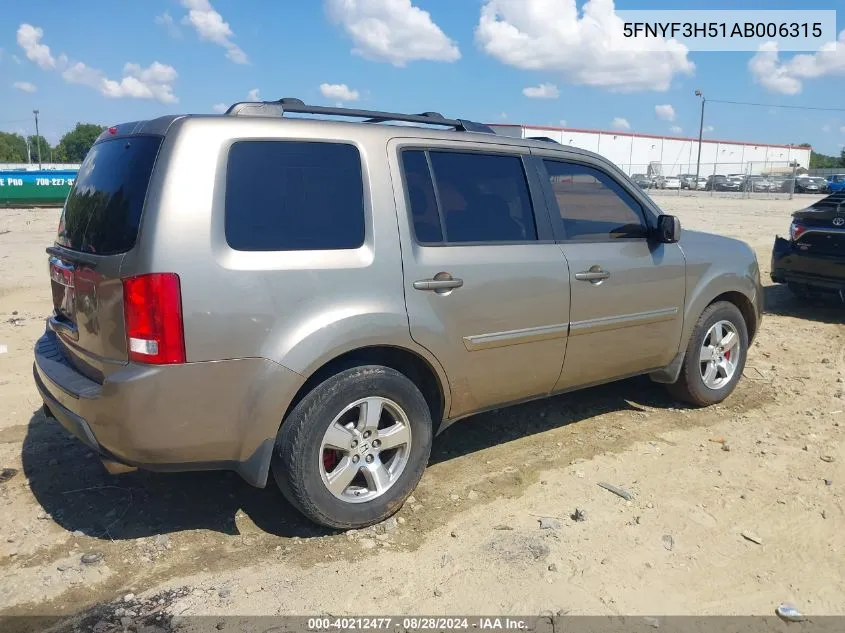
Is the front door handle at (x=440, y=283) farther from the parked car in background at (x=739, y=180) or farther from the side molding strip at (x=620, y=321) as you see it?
the parked car in background at (x=739, y=180)

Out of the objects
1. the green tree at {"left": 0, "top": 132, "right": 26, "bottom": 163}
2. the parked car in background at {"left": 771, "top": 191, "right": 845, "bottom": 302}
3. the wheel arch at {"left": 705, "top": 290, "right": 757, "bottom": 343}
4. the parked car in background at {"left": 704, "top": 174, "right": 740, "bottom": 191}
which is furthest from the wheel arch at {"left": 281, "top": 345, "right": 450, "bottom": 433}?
the green tree at {"left": 0, "top": 132, "right": 26, "bottom": 163}

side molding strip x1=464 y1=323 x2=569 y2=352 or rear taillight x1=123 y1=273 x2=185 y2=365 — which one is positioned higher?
rear taillight x1=123 y1=273 x2=185 y2=365

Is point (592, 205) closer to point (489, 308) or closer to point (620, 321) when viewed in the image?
point (620, 321)

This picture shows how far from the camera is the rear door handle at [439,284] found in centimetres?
336

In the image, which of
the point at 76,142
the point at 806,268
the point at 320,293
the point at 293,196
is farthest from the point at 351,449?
the point at 76,142

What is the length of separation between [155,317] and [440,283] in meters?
1.34

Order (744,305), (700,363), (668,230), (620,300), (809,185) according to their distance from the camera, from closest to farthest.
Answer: (620,300), (668,230), (700,363), (744,305), (809,185)

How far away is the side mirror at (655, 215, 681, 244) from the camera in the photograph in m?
4.32

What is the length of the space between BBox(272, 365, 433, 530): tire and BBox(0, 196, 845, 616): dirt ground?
172 mm

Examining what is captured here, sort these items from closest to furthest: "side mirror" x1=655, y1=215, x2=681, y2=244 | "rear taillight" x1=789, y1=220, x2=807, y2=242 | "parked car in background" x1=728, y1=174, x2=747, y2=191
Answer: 1. "side mirror" x1=655, y1=215, x2=681, y2=244
2. "rear taillight" x1=789, y1=220, x2=807, y2=242
3. "parked car in background" x1=728, y1=174, x2=747, y2=191

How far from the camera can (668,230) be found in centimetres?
434

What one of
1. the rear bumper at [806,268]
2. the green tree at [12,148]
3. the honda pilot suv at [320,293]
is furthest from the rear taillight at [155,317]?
the green tree at [12,148]

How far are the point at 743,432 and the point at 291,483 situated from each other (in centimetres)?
318

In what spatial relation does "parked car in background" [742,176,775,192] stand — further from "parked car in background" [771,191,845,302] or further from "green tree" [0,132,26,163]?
"green tree" [0,132,26,163]
